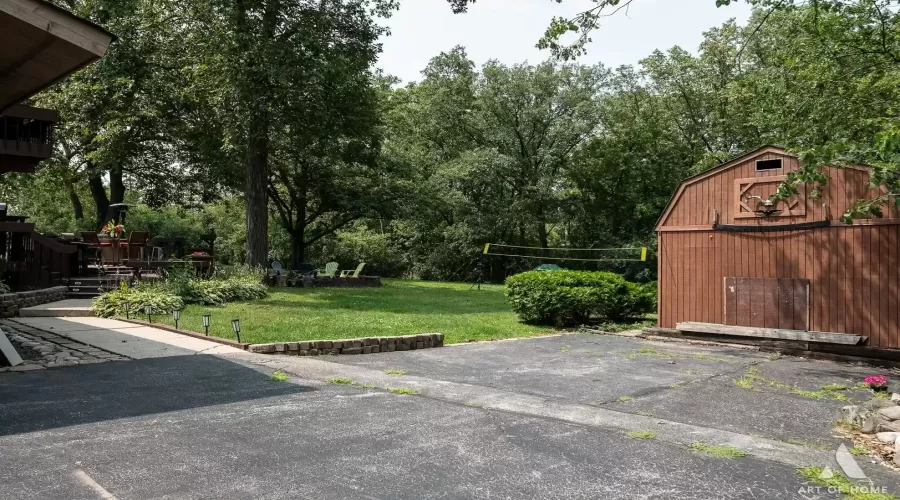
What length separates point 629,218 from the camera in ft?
102

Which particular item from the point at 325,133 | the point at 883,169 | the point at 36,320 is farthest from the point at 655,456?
the point at 325,133

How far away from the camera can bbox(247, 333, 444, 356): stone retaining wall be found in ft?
29.1

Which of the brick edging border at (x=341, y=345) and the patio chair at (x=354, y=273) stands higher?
the patio chair at (x=354, y=273)

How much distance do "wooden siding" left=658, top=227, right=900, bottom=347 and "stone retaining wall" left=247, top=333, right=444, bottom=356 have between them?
17.3ft

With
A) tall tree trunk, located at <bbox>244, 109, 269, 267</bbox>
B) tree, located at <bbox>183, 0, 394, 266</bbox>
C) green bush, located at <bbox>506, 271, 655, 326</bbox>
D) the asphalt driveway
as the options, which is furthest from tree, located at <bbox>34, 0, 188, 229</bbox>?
the asphalt driveway

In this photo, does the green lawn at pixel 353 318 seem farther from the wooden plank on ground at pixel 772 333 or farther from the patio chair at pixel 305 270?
the patio chair at pixel 305 270

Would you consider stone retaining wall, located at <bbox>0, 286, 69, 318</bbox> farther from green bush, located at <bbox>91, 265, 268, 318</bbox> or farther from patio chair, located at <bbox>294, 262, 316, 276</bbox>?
patio chair, located at <bbox>294, 262, 316, 276</bbox>


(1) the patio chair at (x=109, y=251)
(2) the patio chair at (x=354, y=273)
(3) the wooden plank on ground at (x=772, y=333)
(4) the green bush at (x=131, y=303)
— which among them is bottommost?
(3) the wooden plank on ground at (x=772, y=333)

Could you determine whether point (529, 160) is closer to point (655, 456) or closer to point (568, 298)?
point (568, 298)

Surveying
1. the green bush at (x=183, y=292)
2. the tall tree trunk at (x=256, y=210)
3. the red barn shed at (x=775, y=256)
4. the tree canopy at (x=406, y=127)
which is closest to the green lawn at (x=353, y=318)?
the green bush at (x=183, y=292)

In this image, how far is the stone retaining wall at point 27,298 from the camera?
12.2 meters

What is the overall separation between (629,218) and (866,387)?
24.1 metres

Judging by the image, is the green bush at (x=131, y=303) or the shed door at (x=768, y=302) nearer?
the shed door at (x=768, y=302)

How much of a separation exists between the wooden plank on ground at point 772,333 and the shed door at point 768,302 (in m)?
0.20
